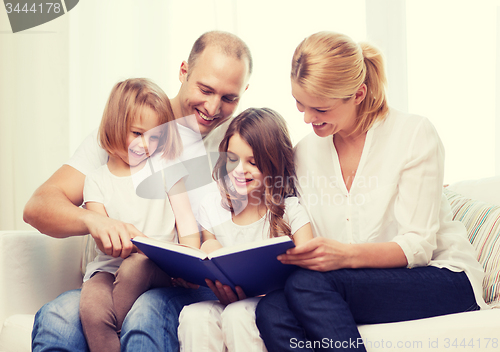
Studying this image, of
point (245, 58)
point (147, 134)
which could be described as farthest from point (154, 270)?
point (245, 58)

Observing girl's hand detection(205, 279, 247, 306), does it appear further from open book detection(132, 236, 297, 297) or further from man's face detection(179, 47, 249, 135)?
man's face detection(179, 47, 249, 135)

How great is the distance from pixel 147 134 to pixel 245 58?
44cm

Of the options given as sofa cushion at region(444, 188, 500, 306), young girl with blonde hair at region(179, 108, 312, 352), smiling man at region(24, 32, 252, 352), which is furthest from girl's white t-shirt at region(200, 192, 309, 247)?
sofa cushion at region(444, 188, 500, 306)

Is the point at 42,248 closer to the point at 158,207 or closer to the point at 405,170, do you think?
the point at 158,207

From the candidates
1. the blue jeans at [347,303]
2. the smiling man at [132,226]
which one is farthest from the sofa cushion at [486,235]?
the smiling man at [132,226]

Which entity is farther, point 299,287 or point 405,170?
point 405,170

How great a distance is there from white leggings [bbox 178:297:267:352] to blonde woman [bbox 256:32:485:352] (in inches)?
1.3

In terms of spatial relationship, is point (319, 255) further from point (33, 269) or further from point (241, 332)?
point (33, 269)

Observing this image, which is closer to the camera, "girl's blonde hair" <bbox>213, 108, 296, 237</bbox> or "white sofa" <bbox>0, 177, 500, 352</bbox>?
"white sofa" <bbox>0, 177, 500, 352</bbox>

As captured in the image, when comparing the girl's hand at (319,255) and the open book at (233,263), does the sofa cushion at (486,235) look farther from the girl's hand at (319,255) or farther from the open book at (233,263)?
the open book at (233,263)

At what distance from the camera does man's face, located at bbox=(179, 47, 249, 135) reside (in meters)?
1.29

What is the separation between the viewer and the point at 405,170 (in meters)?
1.04

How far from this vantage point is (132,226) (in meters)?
0.99

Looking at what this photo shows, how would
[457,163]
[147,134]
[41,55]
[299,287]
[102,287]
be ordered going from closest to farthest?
[299,287], [102,287], [147,134], [457,163], [41,55]
